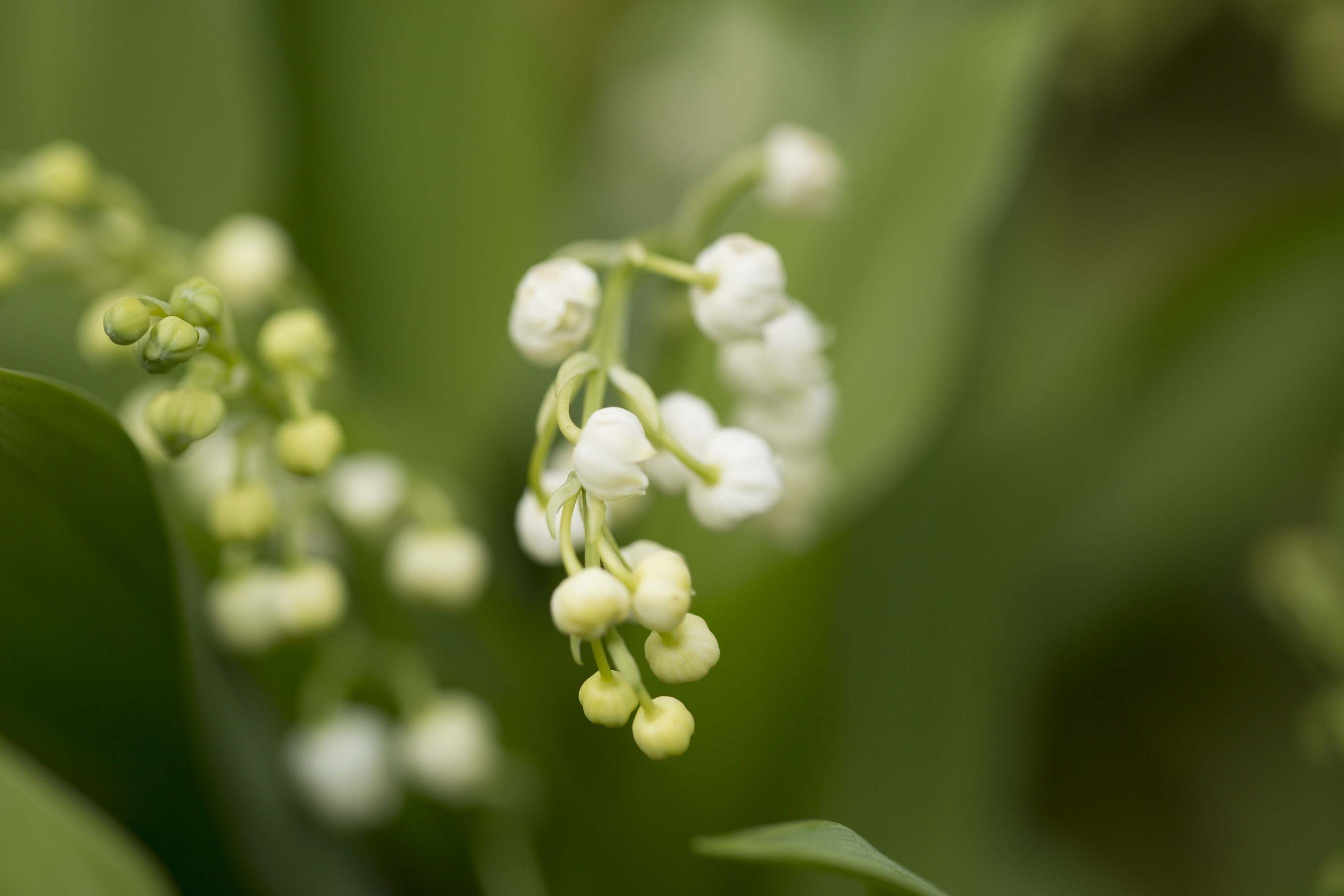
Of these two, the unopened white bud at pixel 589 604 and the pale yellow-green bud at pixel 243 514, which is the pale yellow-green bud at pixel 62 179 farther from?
the unopened white bud at pixel 589 604

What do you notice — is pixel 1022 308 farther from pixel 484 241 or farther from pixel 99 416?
pixel 99 416

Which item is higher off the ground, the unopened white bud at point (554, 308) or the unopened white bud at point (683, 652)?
the unopened white bud at point (554, 308)

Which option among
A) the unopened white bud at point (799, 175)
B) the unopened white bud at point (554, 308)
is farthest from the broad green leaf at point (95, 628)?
the unopened white bud at point (799, 175)

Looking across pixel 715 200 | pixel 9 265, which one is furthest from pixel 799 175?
pixel 9 265

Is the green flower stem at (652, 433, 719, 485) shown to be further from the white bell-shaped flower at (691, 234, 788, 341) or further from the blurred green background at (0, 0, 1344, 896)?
the blurred green background at (0, 0, 1344, 896)

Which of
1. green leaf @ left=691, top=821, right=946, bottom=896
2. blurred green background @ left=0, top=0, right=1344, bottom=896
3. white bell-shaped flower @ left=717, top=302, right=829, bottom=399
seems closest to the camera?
green leaf @ left=691, top=821, right=946, bottom=896

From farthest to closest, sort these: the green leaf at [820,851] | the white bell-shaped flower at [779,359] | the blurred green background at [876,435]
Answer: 1. the blurred green background at [876,435]
2. the white bell-shaped flower at [779,359]
3. the green leaf at [820,851]

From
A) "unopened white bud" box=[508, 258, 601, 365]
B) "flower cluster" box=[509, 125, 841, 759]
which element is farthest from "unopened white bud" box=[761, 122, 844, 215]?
"unopened white bud" box=[508, 258, 601, 365]

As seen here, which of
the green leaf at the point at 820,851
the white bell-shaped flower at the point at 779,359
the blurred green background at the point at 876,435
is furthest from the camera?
the blurred green background at the point at 876,435
